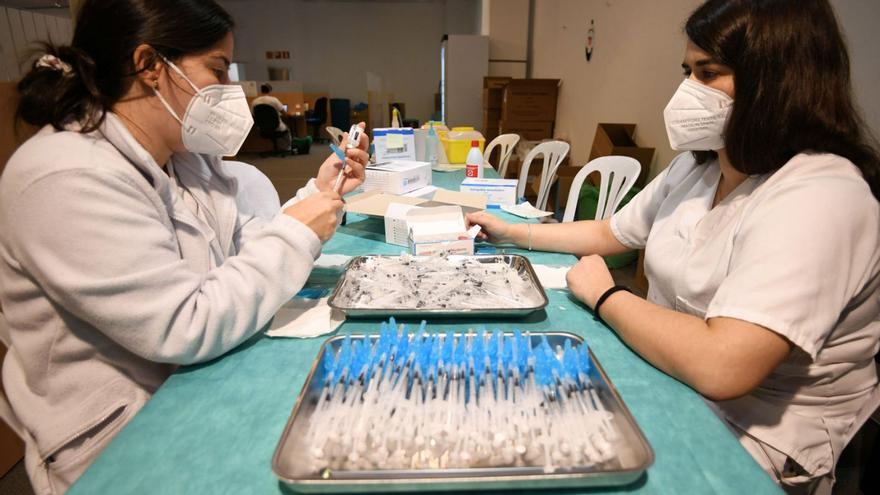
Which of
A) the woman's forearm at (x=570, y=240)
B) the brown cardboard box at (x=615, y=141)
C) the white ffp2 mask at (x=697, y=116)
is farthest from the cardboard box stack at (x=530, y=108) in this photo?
the white ffp2 mask at (x=697, y=116)

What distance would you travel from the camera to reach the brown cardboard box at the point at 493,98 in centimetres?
550

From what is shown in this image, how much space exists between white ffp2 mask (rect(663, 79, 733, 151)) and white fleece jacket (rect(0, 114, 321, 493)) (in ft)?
2.76

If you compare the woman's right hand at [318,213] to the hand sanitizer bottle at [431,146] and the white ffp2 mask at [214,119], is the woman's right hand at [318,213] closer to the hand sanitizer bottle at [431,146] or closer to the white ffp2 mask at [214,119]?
the white ffp2 mask at [214,119]

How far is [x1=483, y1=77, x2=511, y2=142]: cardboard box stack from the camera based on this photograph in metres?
5.41

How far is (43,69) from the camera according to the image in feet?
2.68

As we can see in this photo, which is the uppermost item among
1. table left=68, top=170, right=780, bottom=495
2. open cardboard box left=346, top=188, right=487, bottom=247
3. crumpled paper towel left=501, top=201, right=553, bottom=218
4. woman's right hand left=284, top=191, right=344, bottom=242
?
woman's right hand left=284, top=191, right=344, bottom=242

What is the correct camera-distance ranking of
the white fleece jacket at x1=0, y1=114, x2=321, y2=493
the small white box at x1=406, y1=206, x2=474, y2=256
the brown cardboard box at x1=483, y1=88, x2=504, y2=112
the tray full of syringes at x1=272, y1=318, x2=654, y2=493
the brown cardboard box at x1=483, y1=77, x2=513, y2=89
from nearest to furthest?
1. the tray full of syringes at x1=272, y1=318, x2=654, y2=493
2. the white fleece jacket at x1=0, y1=114, x2=321, y2=493
3. the small white box at x1=406, y1=206, x2=474, y2=256
4. the brown cardboard box at x1=483, y1=77, x2=513, y2=89
5. the brown cardboard box at x1=483, y1=88, x2=504, y2=112

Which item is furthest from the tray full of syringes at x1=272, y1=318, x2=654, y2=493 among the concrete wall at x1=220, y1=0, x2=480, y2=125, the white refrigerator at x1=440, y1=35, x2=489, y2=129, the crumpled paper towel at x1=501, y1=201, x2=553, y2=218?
the concrete wall at x1=220, y1=0, x2=480, y2=125

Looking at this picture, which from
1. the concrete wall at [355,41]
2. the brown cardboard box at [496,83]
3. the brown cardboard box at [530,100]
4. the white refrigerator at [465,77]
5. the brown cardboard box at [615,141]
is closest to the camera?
the brown cardboard box at [615,141]

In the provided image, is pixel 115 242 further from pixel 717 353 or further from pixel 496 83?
pixel 496 83

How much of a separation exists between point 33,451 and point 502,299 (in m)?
0.87

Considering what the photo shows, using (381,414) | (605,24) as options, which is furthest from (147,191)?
(605,24)

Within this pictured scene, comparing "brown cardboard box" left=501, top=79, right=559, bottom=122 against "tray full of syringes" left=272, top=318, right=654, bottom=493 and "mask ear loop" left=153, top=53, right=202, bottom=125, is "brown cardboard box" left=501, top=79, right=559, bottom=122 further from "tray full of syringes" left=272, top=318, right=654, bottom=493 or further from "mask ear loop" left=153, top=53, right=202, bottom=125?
"tray full of syringes" left=272, top=318, right=654, bottom=493

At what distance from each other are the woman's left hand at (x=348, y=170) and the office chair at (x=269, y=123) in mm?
7215
